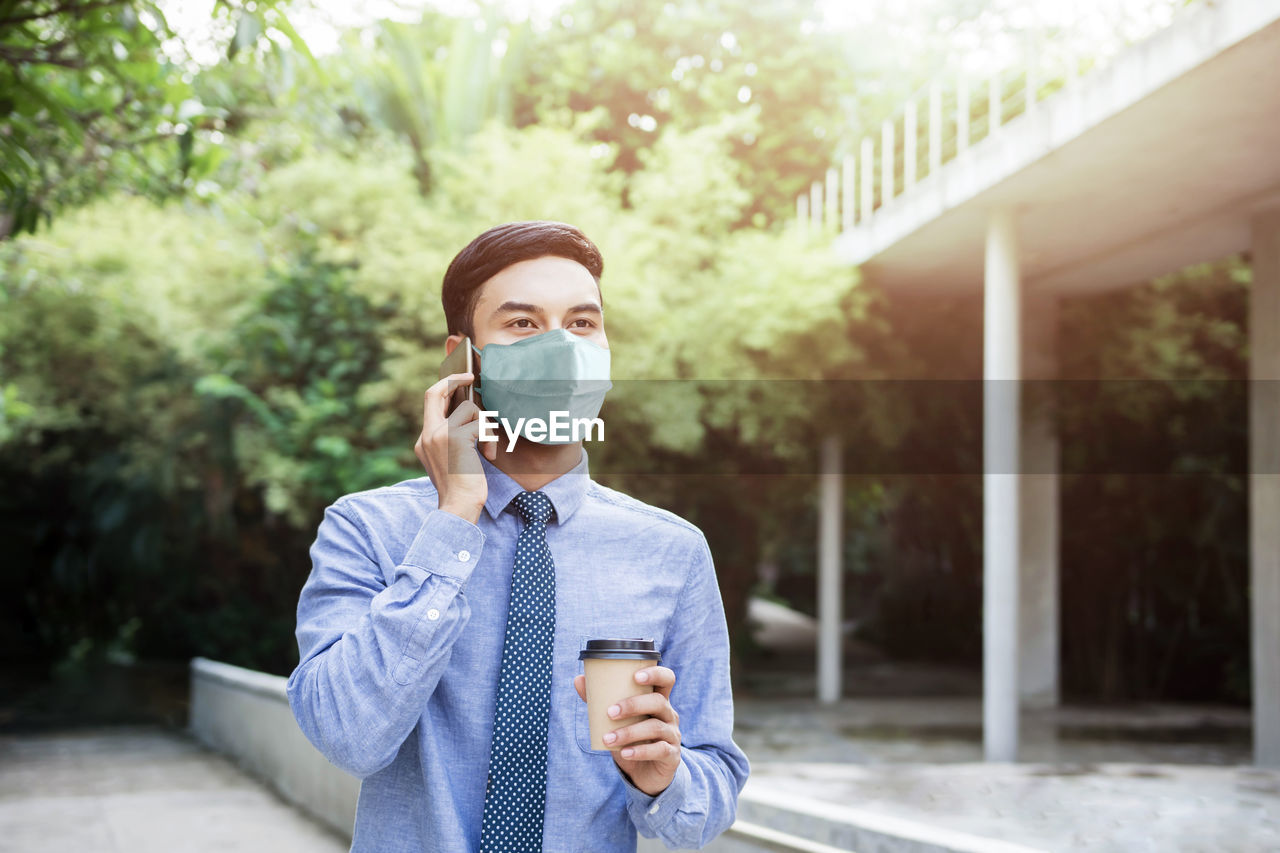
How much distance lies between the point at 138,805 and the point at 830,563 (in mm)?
7788

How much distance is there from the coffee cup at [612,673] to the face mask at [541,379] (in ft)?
1.00

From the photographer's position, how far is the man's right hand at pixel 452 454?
4.38ft

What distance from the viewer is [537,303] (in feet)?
4.74

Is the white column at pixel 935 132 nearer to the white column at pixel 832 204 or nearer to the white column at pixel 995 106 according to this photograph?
the white column at pixel 995 106

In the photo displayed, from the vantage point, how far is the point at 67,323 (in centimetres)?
1480

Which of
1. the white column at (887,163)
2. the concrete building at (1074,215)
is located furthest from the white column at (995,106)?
the white column at (887,163)

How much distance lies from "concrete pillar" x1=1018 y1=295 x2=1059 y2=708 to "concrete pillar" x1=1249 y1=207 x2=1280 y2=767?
3539 mm

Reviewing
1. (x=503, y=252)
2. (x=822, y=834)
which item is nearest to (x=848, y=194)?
(x=822, y=834)

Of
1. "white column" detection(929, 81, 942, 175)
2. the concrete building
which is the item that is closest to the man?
the concrete building

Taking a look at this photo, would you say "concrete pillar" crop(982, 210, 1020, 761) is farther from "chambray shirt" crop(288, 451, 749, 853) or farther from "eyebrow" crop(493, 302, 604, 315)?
"eyebrow" crop(493, 302, 604, 315)

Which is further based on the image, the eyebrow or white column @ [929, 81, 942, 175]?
white column @ [929, 81, 942, 175]

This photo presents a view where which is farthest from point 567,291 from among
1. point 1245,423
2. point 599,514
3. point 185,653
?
point 185,653

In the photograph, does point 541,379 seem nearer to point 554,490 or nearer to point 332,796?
point 554,490

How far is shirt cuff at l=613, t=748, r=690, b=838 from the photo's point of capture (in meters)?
1.33
